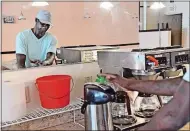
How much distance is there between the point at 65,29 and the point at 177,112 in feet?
4.62

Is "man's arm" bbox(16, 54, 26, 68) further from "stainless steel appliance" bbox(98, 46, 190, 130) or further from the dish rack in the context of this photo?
"stainless steel appliance" bbox(98, 46, 190, 130)

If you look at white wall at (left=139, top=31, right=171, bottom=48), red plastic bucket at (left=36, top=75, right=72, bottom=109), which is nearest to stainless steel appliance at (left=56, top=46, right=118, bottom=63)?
red plastic bucket at (left=36, top=75, right=72, bottom=109)

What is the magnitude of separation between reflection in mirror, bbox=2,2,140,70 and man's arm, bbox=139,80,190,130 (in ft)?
2.80

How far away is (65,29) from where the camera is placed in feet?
6.63

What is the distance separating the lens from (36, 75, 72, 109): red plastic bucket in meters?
1.25

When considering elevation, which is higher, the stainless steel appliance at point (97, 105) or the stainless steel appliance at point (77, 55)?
the stainless steel appliance at point (77, 55)

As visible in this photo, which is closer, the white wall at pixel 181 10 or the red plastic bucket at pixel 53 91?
the red plastic bucket at pixel 53 91

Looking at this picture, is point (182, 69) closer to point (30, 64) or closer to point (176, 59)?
point (176, 59)

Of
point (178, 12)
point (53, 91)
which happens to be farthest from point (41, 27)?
point (178, 12)

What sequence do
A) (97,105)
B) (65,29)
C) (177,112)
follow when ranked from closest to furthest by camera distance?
1. (177,112)
2. (97,105)
3. (65,29)

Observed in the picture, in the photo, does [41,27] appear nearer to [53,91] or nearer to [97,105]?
[53,91]

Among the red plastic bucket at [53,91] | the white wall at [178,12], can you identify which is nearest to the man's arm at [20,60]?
the red plastic bucket at [53,91]

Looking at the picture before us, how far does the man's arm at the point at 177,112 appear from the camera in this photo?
0.76 meters

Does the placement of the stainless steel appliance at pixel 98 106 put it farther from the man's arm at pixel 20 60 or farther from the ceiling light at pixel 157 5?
the ceiling light at pixel 157 5
